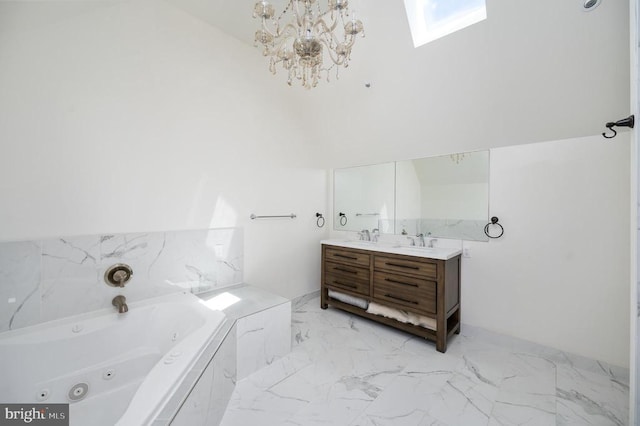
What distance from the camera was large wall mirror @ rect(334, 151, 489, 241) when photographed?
254cm

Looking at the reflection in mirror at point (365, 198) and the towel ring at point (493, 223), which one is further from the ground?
the reflection in mirror at point (365, 198)

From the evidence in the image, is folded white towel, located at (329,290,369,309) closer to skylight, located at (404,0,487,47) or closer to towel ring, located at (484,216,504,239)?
towel ring, located at (484,216,504,239)

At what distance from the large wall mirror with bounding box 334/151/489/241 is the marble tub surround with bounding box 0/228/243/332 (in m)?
1.76

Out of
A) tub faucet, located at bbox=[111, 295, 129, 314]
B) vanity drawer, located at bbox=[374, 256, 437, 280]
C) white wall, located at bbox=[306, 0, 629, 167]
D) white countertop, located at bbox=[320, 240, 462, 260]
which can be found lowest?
tub faucet, located at bbox=[111, 295, 129, 314]

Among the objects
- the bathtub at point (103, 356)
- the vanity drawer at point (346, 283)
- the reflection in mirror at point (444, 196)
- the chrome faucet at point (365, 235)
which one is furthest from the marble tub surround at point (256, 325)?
the reflection in mirror at point (444, 196)

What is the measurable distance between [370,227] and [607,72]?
2.34 m

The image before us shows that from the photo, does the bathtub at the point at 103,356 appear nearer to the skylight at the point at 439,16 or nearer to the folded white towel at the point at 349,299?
the folded white towel at the point at 349,299

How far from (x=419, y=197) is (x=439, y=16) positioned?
1642mm

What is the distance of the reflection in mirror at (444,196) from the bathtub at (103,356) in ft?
7.32

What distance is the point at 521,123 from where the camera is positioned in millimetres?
2156

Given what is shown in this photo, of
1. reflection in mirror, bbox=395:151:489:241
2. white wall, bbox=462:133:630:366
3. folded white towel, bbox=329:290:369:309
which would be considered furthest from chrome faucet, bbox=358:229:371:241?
white wall, bbox=462:133:630:366

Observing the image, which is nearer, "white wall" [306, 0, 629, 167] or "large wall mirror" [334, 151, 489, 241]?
"white wall" [306, 0, 629, 167]

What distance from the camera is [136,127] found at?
80.3 inches

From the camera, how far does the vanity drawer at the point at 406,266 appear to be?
92.5 inches
